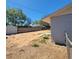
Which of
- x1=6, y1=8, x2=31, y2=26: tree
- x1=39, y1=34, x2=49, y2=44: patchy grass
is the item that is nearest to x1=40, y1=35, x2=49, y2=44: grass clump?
x1=39, y1=34, x2=49, y2=44: patchy grass

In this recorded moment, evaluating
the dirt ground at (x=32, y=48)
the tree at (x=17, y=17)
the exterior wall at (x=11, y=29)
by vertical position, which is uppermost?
the tree at (x=17, y=17)

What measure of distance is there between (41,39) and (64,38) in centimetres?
27

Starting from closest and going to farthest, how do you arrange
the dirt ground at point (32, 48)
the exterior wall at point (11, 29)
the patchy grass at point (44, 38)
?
the exterior wall at point (11, 29), the dirt ground at point (32, 48), the patchy grass at point (44, 38)

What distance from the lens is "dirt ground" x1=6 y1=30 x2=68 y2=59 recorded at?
4.72 feet

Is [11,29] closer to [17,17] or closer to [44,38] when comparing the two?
[17,17]

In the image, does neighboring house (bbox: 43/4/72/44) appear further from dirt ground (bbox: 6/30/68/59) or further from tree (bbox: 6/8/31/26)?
tree (bbox: 6/8/31/26)

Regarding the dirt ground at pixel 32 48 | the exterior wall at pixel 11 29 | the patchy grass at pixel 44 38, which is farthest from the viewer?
the patchy grass at pixel 44 38

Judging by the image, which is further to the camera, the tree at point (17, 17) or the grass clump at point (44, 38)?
the grass clump at point (44, 38)

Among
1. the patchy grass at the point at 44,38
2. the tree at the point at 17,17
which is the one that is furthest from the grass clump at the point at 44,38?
the tree at the point at 17,17

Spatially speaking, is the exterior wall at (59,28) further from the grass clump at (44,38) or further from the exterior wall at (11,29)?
the exterior wall at (11,29)

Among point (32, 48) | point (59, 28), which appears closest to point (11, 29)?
point (32, 48)

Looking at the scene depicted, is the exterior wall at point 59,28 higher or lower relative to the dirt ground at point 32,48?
higher

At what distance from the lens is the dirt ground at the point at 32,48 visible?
1437 millimetres
